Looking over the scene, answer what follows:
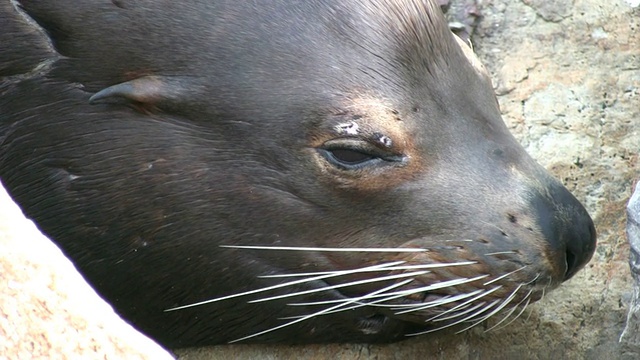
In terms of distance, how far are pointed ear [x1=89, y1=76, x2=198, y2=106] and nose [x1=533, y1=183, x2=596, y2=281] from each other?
140 centimetres

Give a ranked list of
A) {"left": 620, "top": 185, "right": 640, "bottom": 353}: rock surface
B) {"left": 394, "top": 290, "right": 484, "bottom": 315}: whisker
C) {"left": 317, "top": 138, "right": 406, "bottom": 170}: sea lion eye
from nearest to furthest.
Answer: {"left": 317, "top": 138, "right": 406, "bottom": 170}: sea lion eye < {"left": 394, "top": 290, "right": 484, "bottom": 315}: whisker < {"left": 620, "top": 185, "right": 640, "bottom": 353}: rock surface

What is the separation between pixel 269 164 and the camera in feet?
15.8

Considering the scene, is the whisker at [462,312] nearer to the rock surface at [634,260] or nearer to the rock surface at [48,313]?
the rock surface at [634,260]

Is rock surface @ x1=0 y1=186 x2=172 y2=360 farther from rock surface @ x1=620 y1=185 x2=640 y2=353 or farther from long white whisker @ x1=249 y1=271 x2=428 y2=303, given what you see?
rock surface @ x1=620 y1=185 x2=640 y2=353

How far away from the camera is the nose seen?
4812mm

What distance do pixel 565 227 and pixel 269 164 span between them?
45.3 inches

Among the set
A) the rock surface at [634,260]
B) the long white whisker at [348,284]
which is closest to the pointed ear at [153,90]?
the long white whisker at [348,284]

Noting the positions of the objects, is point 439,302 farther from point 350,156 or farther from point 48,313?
point 48,313

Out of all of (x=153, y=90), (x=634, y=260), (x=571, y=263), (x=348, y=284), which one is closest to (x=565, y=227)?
(x=571, y=263)

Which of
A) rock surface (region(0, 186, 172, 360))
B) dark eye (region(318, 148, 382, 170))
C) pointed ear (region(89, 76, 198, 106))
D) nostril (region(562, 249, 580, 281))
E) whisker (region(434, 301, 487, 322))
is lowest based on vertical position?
whisker (region(434, 301, 487, 322))

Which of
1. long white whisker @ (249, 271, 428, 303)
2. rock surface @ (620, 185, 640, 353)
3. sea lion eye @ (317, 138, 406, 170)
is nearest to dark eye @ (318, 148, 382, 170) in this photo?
sea lion eye @ (317, 138, 406, 170)

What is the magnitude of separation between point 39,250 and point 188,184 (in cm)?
146

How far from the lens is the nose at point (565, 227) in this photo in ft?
15.8

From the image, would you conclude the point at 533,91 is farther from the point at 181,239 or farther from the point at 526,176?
the point at 181,239
